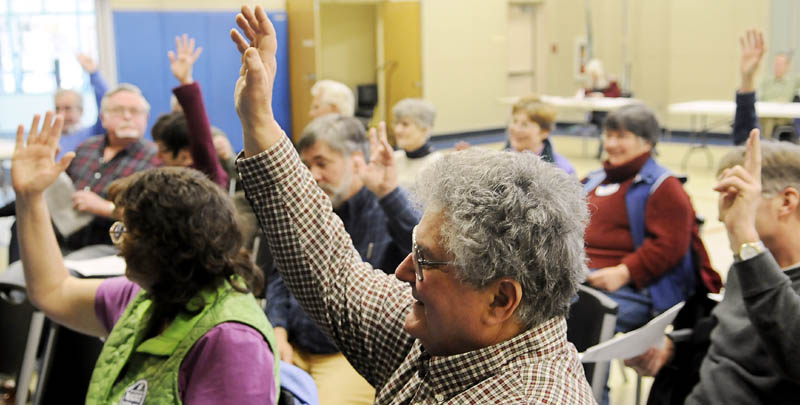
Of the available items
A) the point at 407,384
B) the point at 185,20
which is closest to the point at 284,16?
the point at 185,20

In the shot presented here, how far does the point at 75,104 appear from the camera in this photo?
6.01m

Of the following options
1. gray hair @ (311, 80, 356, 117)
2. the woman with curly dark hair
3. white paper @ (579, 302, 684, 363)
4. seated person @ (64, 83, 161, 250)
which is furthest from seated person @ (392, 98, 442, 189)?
the woman with curly dark hair

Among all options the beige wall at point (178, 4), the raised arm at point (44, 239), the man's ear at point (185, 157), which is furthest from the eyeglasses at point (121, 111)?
the beige wall at point (178, 4)

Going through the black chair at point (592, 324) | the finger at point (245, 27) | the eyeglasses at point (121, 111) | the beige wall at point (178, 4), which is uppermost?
the beige wall at point (178, 4)

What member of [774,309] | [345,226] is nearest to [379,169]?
[345,226]

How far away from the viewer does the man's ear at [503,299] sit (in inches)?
44.9

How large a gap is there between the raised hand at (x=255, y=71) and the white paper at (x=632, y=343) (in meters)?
1.04

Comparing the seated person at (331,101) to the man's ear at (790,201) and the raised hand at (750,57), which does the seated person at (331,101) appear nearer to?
the raised hand at (750,57)

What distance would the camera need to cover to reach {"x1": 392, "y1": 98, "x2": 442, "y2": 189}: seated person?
486 cm

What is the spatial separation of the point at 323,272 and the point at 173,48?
8.67 m

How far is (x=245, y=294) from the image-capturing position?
6.03 feet

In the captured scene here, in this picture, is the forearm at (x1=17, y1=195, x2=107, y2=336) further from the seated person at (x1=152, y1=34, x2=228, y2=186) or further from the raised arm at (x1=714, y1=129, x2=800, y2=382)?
the raised arm at (x1=714, y1=129, x2=800, y2=382)

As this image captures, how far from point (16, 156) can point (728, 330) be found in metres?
1.94

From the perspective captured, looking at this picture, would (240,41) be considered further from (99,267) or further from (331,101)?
(331,101)
